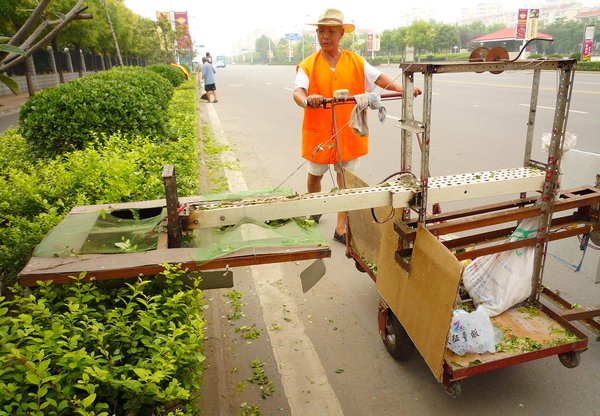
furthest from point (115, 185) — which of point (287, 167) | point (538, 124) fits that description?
point (538, 124)

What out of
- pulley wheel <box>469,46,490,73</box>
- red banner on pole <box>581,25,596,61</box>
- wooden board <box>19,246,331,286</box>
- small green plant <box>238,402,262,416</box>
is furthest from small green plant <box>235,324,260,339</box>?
red banner on pole <box>581,25,596,61</box>

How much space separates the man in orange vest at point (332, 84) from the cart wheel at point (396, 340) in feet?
4.47

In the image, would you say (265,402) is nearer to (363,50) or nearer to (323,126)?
(323,126)

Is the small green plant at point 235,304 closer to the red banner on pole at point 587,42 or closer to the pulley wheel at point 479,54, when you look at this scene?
the pulley wheel at point 479,54

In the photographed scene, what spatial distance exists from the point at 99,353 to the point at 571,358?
2239 mm

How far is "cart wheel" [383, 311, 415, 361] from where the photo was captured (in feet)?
8.95

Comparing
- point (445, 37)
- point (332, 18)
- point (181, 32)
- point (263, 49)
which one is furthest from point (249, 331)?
point (263, 49)

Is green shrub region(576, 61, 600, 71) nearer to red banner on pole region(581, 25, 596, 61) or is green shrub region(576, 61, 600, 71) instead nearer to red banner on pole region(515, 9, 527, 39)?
red banner on pole region(581, 25, 596, 61)

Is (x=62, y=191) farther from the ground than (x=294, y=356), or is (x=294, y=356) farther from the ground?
(x=62, y=191)

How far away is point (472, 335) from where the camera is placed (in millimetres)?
2387

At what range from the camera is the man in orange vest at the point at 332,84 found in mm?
3750

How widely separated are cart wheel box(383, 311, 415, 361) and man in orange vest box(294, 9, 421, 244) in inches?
53.6

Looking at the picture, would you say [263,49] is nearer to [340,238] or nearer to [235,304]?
[340,238]

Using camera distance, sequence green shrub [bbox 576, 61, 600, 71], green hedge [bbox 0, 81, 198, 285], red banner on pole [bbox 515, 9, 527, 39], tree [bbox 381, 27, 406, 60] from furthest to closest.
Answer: tree [bbox 381, 27, 406, 60]
red banner on pole [bbox 515, 9, 527, 39]
green shrub [bbox 576, 61, 600, 71]
green hedge [bbox 0, 81, 198, 285]
